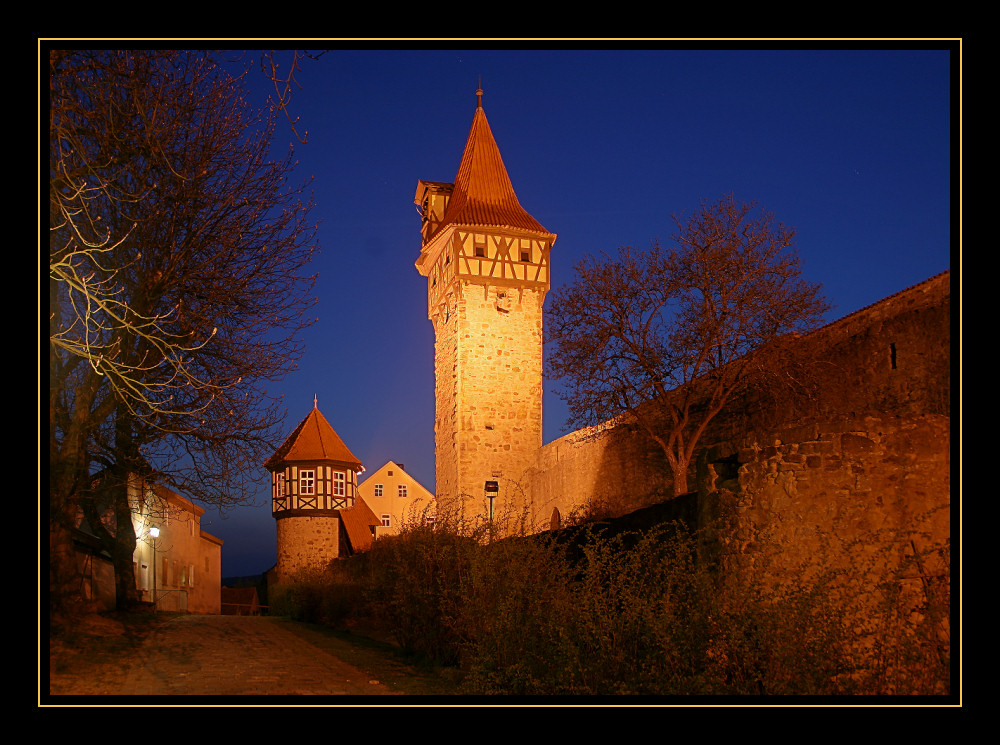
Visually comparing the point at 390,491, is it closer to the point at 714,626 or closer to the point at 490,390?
the point at 490,390

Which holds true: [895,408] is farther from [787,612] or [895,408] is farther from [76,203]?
[76,203]

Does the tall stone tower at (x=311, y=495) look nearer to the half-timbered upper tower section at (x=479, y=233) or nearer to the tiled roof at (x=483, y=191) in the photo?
the half-timbered upper tower section at (x=479, y=233)

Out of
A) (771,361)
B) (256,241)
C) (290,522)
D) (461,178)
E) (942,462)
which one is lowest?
(290,522)

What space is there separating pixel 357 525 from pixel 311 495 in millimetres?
2274

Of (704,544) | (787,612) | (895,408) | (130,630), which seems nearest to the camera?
(787,612)

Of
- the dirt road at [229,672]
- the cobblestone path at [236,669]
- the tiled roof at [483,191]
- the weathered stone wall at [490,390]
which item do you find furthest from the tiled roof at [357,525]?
the dirt road at [229,672]

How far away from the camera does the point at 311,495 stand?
37.3 m

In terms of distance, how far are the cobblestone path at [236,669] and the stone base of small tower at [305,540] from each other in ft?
71.0

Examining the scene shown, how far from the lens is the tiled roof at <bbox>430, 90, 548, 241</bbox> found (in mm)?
32719

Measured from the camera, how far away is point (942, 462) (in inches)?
324

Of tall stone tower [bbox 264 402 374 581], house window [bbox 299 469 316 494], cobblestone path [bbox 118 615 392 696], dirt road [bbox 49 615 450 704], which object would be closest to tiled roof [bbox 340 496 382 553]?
tall stone tower [bbox 264 402 374 581]
